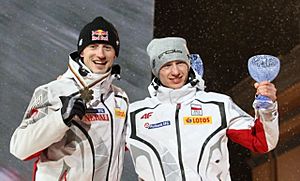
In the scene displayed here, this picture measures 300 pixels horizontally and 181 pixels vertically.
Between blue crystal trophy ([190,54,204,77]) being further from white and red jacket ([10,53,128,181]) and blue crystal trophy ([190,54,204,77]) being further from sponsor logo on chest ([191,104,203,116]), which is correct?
white and red jacket ([10,53,128,181])

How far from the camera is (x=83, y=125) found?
237 centimetres

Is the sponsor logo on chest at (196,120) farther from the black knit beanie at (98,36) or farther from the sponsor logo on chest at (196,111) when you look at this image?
the black knit beanie at (98,36)

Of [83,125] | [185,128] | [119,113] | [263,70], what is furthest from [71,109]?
[263,70]

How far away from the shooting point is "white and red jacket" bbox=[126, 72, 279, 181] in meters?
2.37

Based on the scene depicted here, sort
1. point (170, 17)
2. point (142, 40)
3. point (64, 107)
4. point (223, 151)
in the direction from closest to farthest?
point (64, 107)
point (223, 151)
point (142, 40)
point (170, 17)

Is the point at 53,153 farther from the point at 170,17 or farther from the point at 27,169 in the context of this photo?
the point at 170,17

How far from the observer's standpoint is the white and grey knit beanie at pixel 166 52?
8.16 feet

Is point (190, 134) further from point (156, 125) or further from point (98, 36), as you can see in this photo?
point (98, 36)

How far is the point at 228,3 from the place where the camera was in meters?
4.67

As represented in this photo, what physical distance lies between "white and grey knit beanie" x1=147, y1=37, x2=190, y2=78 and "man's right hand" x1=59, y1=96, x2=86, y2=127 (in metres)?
0.39

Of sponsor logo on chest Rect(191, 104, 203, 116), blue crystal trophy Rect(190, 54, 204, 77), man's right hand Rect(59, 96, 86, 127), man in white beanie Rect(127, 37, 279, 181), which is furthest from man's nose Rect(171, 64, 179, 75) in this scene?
man's right hand Rect(59, 96, 86, 127)

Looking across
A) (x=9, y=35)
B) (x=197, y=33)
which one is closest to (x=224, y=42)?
(x=197, y=33)

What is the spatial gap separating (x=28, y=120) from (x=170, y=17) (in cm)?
225

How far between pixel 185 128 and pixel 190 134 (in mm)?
28
